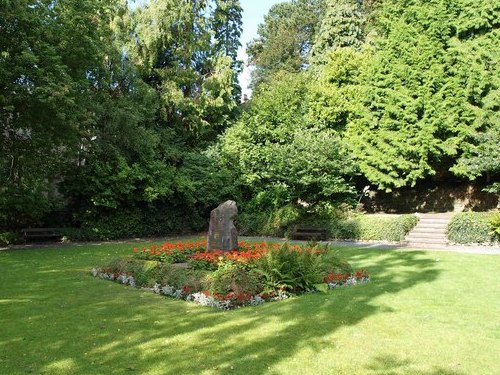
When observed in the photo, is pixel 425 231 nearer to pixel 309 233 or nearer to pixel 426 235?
pixel 426 235

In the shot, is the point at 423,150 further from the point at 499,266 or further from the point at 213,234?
the point at 213,234

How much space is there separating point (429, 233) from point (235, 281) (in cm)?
1320

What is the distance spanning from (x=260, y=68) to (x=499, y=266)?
43.6 m

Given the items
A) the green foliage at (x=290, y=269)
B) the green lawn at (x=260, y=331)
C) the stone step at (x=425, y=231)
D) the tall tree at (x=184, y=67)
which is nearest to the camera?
the green lawn at (x=260, y=331)

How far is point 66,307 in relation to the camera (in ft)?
26.9

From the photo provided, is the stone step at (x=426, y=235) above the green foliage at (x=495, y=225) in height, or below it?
below

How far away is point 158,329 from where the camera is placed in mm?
6789

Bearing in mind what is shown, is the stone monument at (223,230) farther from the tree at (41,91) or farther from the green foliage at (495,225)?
the green foliage at (495,225)

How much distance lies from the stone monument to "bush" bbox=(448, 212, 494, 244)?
10.3m

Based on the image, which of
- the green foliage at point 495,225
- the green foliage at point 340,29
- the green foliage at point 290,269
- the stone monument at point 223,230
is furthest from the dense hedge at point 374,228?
the green foliage at point 340,29

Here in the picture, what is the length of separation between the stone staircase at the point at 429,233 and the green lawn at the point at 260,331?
24.8ft

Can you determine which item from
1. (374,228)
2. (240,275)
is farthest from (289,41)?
(240,275)

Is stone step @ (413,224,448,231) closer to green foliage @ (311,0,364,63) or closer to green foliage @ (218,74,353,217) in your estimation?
green foliage @ (218,74,353,217)

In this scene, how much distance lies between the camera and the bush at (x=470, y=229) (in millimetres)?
17016
